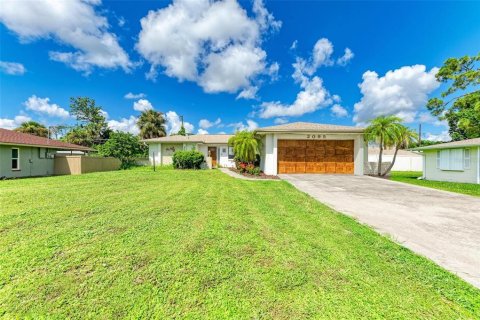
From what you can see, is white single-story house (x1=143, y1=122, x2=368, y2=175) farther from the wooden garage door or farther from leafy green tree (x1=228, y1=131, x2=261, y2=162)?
leafy green tree (x1=228, y1=131, x2=261, y2=162)

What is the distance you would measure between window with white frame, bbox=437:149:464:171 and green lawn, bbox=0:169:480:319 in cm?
1485

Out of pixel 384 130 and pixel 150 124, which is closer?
pixel 384 130

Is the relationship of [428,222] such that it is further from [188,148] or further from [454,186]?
[188,148]

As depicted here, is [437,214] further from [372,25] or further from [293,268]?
[372,25]

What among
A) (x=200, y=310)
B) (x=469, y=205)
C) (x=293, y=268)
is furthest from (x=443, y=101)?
(x=200, y=310)

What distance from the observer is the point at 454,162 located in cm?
1384

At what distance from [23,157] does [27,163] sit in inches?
19.7

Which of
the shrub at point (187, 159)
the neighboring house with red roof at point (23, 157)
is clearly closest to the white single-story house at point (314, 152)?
the shrub at point (187, 159)

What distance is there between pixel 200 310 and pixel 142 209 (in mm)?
4180

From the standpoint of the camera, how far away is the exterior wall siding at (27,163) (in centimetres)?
1307

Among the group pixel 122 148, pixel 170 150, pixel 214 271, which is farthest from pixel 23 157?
pixel 214 271

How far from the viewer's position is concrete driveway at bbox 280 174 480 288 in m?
3.09

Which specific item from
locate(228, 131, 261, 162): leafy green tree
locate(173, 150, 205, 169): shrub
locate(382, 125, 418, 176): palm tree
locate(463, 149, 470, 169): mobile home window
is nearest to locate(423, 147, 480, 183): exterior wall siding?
locate(463, 149, 470, 169): mobile home window

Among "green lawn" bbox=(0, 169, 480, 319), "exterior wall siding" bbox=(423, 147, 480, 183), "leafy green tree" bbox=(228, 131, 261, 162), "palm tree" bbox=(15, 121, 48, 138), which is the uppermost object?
"palm tree" bbox=(15, 121, 48, 138)
